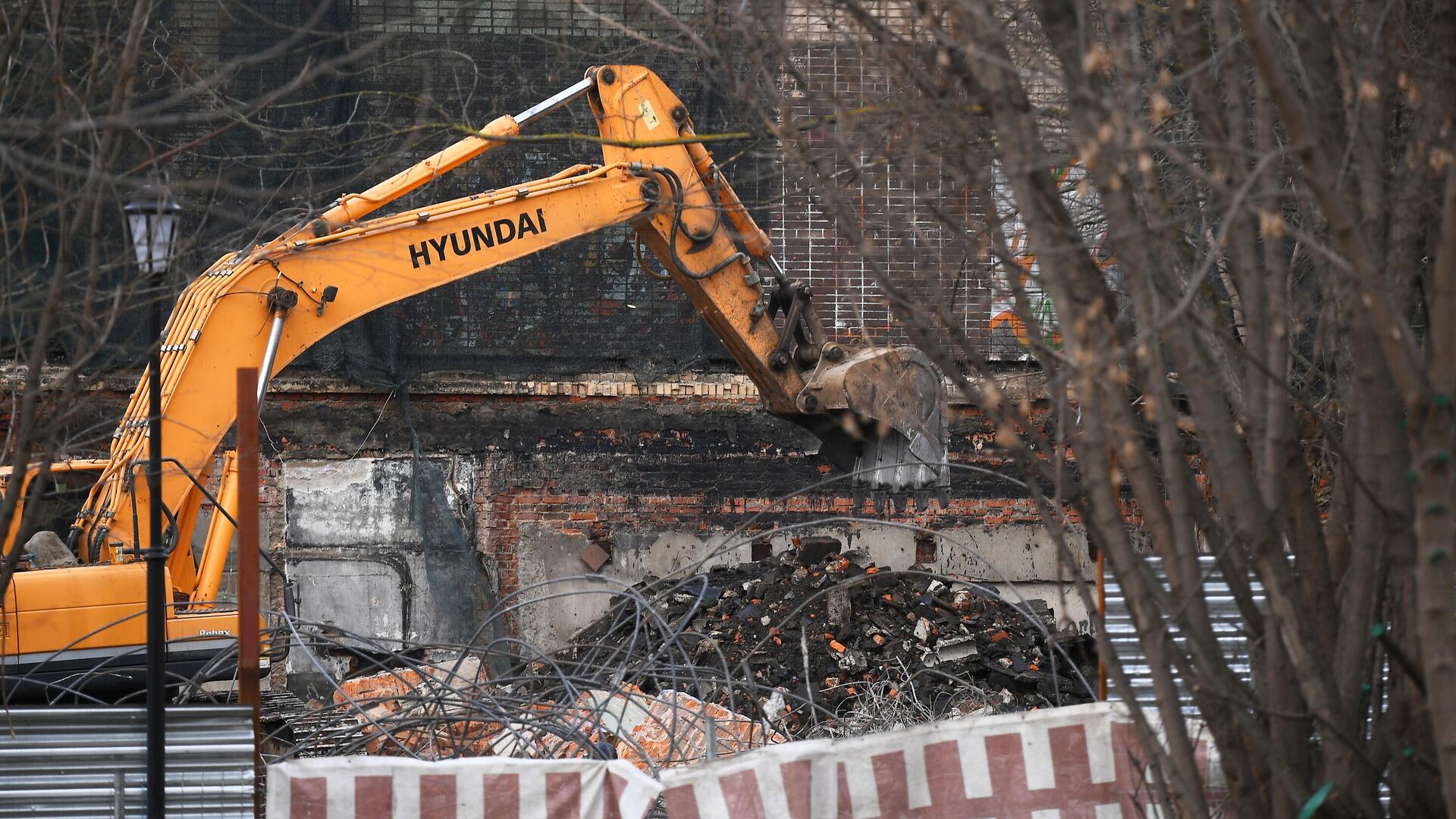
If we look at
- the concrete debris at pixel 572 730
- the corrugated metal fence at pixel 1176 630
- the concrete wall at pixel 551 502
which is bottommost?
the concrete debris at pixel 572 730

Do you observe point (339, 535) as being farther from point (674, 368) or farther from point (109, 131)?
point (109, 131)

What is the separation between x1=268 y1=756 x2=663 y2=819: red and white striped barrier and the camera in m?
5.01

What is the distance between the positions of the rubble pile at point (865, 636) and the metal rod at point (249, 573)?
4631 millimetres

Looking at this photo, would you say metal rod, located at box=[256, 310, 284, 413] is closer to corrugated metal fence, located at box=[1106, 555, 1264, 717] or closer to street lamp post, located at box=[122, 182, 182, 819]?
street lamp post, located at box=[122, 182, 182, 819]

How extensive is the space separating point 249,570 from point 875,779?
244 centimetres

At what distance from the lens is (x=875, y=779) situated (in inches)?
195

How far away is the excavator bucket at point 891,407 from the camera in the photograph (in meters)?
8.66

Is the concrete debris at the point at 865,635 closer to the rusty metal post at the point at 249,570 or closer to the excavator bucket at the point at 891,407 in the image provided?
the excavator bucket at the point at 891,407

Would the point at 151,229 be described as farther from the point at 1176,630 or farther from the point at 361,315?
the point at 1176,630

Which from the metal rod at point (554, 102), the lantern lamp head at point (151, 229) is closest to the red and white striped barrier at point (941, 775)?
the lantern lamp head at point (151, 229)

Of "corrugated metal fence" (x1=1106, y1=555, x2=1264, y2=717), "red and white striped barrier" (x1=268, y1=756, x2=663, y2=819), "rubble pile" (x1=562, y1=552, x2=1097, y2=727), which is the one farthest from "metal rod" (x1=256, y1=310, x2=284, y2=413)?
"corrugated metal fence" (x1=1106, y1=555, x2=1264, y2=717)

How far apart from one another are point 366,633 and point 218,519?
4.29 m

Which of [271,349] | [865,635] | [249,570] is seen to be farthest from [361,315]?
[865,635]

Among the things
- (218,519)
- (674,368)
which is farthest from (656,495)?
(218,519)
